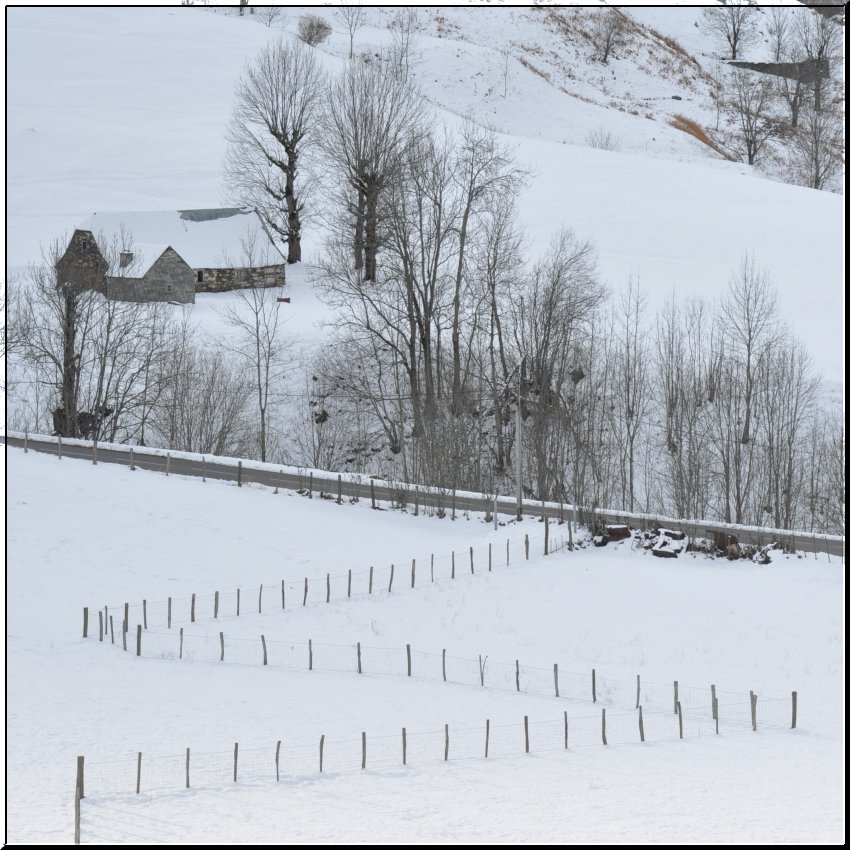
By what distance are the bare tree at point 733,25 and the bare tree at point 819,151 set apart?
83.3 ft

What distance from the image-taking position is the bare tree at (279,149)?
73.3 metres

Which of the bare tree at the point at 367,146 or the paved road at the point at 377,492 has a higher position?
the bare tree at the point at 367,146

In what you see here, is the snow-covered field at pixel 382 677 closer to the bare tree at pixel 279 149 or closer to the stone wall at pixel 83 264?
the stone wall at pixel 83 264

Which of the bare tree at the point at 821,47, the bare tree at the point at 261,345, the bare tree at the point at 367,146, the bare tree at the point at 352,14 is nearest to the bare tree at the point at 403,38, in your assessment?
the bare tree at the point at 352,14

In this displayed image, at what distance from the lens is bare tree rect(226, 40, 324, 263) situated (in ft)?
241

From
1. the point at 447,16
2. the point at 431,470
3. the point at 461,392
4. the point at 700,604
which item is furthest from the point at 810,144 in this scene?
the point at 700,604

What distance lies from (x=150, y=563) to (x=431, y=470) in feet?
54.7

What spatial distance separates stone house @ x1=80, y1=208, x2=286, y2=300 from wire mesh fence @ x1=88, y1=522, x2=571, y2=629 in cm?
3219

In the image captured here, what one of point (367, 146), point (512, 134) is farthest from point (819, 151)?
point (367, 146)

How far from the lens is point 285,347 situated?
60.9 m

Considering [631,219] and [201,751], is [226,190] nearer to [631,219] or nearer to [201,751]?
[631,219]

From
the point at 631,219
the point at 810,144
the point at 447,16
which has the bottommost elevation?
the point at 631,219

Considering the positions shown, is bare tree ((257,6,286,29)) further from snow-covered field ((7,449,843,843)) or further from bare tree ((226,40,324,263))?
snow-covered field ((7,449,843,843))

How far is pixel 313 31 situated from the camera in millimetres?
109625
